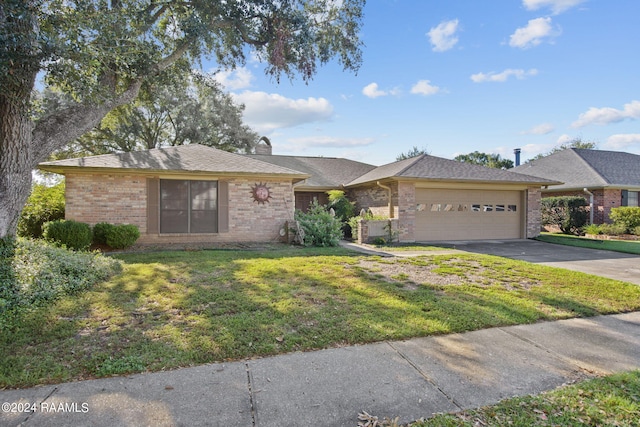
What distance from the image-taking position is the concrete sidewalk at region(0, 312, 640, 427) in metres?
2.23

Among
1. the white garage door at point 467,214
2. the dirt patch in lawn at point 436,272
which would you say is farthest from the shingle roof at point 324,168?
the dirt patch in lawn at point 436,272

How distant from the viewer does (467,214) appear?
13586 mm

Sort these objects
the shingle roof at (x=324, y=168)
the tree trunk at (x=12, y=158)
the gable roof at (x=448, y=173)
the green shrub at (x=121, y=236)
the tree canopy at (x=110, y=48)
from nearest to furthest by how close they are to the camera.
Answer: the tree canopy at (x=110, y=48), the tree trunk at (x=12, y=158), the green shrub at (x=121, y=236), the gable roof at (x=448, y=173), the shingle roof at (x=324, y=168)

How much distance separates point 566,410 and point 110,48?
8423 mm

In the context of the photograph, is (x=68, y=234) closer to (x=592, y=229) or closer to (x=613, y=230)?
(x=592, y=229)

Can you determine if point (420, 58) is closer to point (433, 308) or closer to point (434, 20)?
point (434, 20)

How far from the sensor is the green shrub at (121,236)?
9.44 metres

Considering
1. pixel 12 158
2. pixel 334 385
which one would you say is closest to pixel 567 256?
pixel 334 385

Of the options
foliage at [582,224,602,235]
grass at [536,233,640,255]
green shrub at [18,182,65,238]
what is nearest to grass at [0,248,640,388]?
green shrub at [18,182,65,238]

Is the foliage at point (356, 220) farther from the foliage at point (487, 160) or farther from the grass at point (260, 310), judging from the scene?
the foliage at point (487, 160)

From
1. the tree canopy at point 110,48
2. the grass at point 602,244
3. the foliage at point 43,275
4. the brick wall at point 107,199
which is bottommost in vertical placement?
the grass at point 602,244

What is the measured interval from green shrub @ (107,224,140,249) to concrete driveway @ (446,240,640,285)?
10511 mm

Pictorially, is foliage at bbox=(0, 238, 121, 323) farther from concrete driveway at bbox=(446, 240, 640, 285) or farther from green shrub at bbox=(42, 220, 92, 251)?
concrete driveway at bbox=(446, 240, 640, 285)

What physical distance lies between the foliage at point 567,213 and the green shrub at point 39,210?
69.8ft
